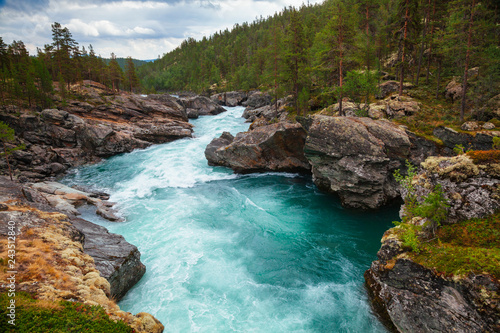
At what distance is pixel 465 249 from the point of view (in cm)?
797

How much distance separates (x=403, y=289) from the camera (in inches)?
352

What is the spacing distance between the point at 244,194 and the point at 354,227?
10900 mm

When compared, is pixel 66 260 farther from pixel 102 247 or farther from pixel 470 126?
pixel 470 126

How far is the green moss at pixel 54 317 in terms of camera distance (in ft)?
18.9

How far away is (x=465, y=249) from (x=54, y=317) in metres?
13.0

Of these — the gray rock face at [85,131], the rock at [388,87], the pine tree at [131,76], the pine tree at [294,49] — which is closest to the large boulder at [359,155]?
the rock at [388,87]

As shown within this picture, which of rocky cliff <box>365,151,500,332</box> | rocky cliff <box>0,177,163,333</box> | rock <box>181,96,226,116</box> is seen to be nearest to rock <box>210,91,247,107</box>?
rock <box>181,96,226,116</box>

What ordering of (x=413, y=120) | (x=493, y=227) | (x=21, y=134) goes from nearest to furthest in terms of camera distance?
(x=493, y=227), (x=413, y=120), (x=21, y=134)

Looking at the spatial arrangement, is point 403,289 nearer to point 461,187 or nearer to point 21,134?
point 461,187

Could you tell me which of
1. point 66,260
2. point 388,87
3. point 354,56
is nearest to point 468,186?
point 66,260

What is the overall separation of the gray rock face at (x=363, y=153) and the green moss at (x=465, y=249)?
932cm

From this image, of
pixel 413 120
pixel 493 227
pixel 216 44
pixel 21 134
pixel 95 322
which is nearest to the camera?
pixel 95 322

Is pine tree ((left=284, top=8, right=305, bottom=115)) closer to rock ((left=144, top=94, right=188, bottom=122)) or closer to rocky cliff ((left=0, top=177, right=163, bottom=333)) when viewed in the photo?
rock ((left=144, top=94, right=188, bottom=122))

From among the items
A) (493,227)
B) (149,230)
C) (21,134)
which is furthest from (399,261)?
(21,134)
